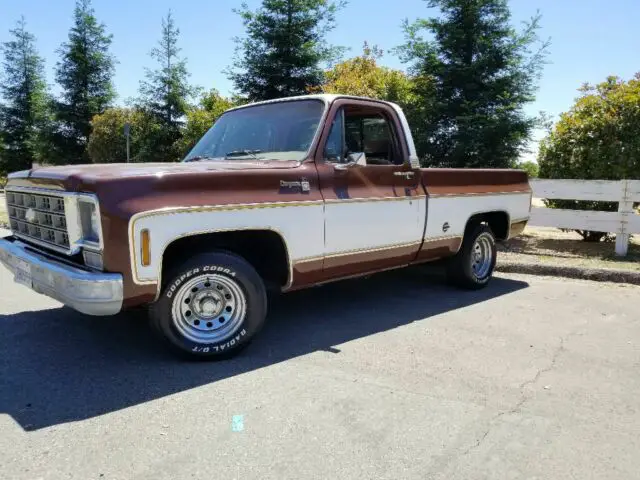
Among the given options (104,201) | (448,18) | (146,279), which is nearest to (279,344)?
(146,279)

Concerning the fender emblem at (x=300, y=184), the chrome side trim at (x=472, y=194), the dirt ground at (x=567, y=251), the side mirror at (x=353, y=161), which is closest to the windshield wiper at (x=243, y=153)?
the fender emblem at (x=300, y=184)

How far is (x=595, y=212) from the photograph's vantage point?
8578 millimetres

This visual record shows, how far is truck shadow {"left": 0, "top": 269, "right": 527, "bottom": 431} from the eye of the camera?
3.39 meters

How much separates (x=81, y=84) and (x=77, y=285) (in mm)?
31233

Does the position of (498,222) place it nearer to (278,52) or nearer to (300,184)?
(300,184)

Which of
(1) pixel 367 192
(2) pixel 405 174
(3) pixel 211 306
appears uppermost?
(2) pixel 405 174

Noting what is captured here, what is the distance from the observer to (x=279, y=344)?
4477 millimetres

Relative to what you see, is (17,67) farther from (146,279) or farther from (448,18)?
(146,279)

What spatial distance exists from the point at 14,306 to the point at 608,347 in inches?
223

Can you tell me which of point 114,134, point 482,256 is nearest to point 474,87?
point 482,256

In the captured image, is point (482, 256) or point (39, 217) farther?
point (482, 256)

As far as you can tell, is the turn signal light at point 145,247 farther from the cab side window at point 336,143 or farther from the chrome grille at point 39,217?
the cab side window at point 336,143

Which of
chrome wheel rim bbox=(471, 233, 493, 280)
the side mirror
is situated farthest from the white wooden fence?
the side mirror

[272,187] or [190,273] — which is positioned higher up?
[272,187]
